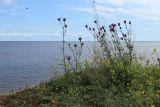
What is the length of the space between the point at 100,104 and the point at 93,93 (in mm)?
790

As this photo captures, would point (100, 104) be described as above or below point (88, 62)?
below

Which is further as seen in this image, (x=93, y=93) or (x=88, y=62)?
(x=88, y=62)

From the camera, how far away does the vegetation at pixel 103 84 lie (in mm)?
9156

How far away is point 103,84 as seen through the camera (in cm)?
1060

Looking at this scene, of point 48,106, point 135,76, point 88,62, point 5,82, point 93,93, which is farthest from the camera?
point 5,82

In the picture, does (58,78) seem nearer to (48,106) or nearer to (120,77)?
(120,77)

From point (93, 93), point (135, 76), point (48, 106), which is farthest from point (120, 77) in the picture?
point (48, 106)

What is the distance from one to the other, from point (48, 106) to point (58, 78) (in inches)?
102

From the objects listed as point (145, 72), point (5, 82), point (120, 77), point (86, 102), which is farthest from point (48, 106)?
point (5, 82)

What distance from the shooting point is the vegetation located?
916 cm

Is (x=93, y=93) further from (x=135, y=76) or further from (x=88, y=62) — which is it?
(x=88, y=62)

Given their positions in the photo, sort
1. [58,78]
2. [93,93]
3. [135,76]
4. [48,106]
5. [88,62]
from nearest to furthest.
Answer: [48,106], [93,93], [135,76], [58,78], [88,62]

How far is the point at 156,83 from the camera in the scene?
10.5m

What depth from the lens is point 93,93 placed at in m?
9.95
